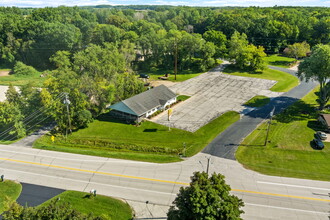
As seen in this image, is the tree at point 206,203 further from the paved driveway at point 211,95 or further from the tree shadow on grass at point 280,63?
the tree shadow on grass at point 280,63

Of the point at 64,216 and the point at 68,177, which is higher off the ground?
the point at 64,216

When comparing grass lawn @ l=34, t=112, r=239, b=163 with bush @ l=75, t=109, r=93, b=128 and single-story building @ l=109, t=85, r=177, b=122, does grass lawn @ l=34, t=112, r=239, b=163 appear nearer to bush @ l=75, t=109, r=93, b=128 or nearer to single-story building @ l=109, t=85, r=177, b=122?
bush @ l=75, t=109, r=93, b=128

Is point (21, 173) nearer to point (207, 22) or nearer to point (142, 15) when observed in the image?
point (207, 22)

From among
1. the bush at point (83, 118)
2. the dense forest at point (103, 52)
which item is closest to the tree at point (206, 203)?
the bush at point (83, 118)

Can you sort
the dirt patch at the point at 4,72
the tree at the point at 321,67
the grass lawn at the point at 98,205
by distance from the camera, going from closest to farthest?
the grass lawn at the point at 98,205 < the tree at the point at 321,67 < the dirt patch at the point at 4,72

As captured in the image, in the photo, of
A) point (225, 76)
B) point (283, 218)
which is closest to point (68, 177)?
point (283, 218)

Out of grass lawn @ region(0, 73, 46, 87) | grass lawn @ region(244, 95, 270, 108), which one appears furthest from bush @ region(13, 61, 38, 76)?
grass lawn @ region(244, 95, 270, 108)

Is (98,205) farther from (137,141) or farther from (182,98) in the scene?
(182,98)
